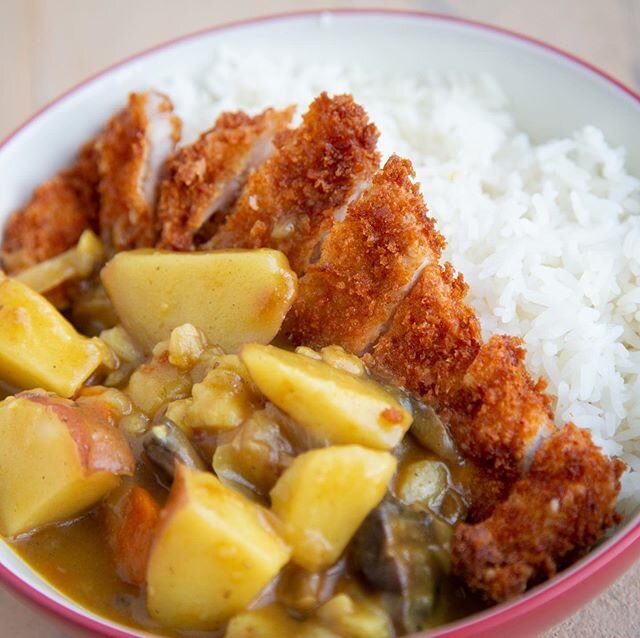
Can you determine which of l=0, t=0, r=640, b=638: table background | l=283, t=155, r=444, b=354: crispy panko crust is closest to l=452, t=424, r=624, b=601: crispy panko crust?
l=283, t=155, r=444, b=354: crispy panko crust

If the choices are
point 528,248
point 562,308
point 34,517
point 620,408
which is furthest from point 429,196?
point 34,517

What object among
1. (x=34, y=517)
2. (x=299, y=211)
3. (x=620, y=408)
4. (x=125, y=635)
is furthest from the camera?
(x=299, y=211)

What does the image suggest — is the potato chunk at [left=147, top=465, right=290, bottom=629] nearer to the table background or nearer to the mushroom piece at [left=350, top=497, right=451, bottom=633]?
the mushroom piece at [left=350, top=497, right=451, bottom=633]

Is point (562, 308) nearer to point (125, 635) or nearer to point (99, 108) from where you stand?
point (125, 635)

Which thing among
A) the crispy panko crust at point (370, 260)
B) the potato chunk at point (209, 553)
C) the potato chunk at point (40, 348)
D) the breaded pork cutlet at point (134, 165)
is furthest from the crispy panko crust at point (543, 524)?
the breaded pork cutlet at point (134, 165)

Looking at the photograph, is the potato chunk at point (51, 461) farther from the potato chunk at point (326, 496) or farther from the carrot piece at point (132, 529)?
the potato chunk at point (326, 496)
